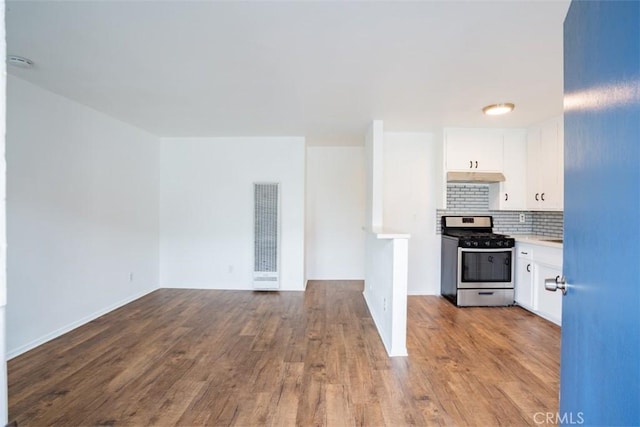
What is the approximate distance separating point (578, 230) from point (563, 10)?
1371mm

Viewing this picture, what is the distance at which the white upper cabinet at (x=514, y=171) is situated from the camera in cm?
410

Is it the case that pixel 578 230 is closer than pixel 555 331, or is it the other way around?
pixel 578 230

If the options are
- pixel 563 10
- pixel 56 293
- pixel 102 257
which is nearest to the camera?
pixel 563 10

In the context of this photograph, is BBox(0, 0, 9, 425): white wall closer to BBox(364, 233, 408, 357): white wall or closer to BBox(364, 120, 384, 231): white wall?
BBox(364, 233, 408, 357): white wall

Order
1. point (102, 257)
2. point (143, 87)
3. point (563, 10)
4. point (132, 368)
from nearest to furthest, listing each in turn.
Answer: point (563, 10) < point (132, 368) < point (143, 87) < point (102, 257)

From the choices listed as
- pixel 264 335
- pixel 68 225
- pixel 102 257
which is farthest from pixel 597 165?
pixel 102 257

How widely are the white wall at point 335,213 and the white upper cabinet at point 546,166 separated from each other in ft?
8.12

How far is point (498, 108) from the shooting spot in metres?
3.12

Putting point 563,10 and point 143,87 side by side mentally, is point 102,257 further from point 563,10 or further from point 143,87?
point 563,10

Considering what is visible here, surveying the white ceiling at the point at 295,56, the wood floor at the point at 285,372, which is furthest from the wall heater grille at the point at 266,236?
the white ceiling at the point at 295,56

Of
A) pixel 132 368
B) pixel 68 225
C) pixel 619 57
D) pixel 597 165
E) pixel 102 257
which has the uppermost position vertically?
pixel 619 57

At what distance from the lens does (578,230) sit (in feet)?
3.20

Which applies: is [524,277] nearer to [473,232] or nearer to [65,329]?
[473,232]

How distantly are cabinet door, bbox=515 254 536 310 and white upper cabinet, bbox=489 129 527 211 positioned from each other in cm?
80
